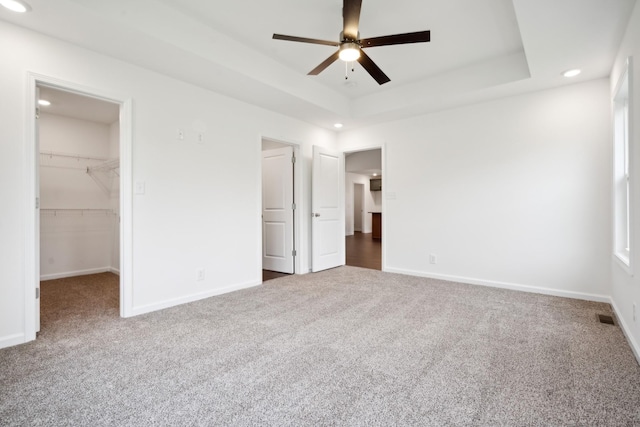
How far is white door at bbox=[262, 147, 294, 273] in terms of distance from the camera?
191 inches

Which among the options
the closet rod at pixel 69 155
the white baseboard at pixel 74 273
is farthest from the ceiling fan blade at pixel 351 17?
the white baseboard at pixel 74 273

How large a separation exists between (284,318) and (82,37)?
2.85m

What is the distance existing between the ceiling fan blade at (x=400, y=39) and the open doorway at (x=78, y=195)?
3.49 metres

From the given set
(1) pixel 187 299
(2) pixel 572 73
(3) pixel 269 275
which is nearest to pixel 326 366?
(1) pixel 187 299

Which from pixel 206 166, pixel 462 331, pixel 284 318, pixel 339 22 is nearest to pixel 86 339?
pixel 284 318

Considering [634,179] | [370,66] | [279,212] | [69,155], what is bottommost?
[279,212]

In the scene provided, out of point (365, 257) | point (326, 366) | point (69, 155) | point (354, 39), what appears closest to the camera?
point (326, 366)

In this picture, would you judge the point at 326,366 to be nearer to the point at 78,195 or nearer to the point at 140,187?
the point at 140,187

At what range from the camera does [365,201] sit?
39.8 feet

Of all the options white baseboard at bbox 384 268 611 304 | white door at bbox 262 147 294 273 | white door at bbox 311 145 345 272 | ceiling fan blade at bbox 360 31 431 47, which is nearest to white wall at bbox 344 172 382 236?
white door at bbox 311 145 345 272

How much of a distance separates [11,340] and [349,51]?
3.36 metres

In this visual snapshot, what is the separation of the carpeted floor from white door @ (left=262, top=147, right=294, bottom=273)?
1667 millimetres

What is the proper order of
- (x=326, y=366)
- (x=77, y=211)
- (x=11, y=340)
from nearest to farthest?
(x=326, y=366), (x=11, y=340), (x=77, y=211)

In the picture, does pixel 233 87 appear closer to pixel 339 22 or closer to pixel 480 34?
pixel 339 22
